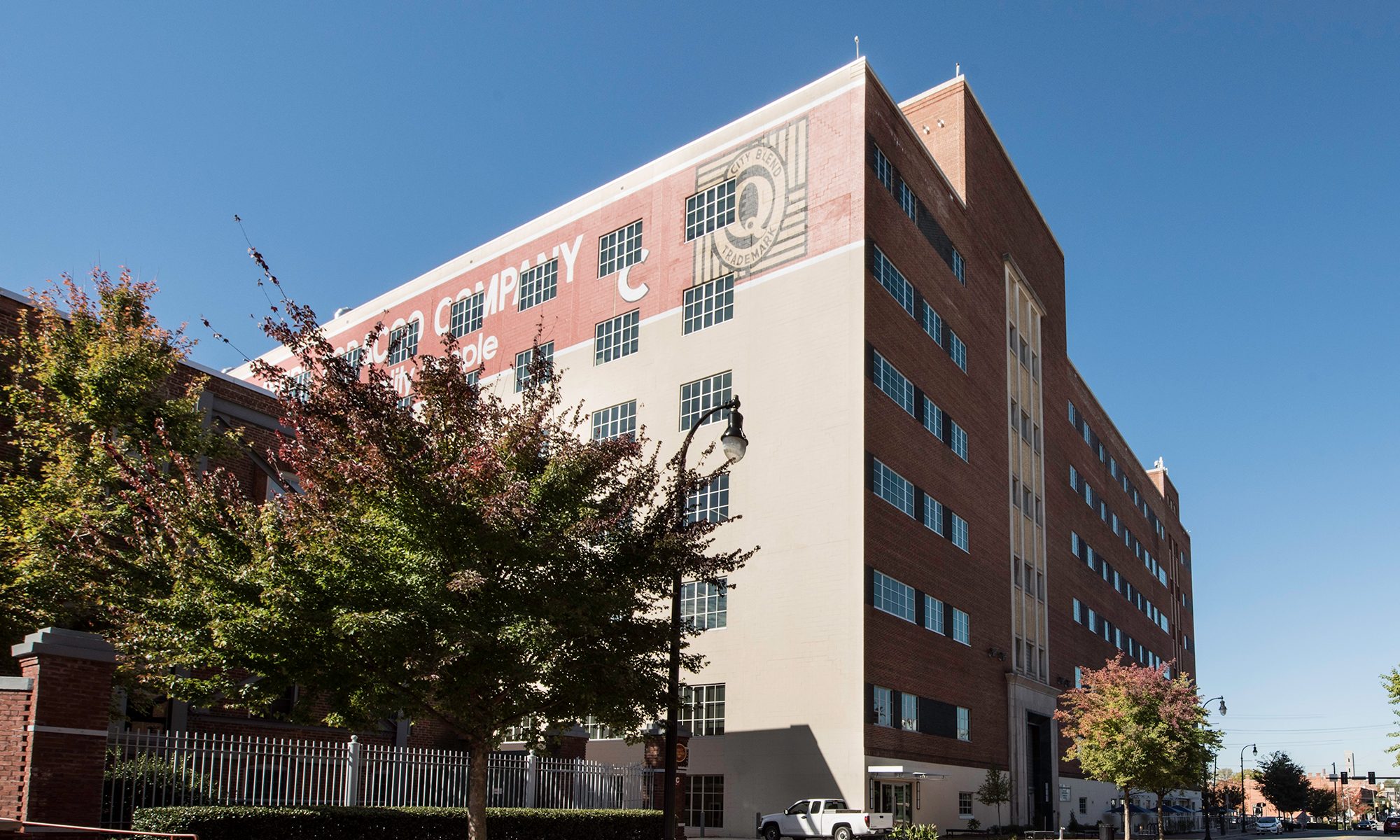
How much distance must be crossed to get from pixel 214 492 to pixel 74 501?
261 inches

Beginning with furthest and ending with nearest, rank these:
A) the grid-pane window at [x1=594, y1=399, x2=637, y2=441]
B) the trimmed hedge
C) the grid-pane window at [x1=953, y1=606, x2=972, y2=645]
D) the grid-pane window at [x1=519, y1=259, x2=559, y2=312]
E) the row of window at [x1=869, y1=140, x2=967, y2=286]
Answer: the grid-pane window at [x1=519, y1=259, x2=559, y2=312] → the grid-pane window at [x1=594, y1=399, x2=637, y2=441] → the grid-pane window at [x1=953, y1=606, x2=972, y2=645] → the row of window at [x1=869, y1=140, x2=967, y2=286] → the trimmed hedge

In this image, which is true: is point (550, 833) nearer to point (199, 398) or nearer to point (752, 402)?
point (199, 398)

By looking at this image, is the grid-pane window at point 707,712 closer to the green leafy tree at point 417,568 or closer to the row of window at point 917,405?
the row of window at point 917,405

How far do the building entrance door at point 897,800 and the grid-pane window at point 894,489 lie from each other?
34.0 ft

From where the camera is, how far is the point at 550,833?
26.6m

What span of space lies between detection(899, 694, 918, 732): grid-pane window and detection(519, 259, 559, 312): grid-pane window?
25229 mm

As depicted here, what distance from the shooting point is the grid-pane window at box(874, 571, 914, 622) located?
142ft

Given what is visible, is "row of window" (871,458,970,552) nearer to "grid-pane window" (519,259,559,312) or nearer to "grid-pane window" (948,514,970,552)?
"grid-pane window" (948,514,970,552)

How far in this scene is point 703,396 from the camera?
48219mm

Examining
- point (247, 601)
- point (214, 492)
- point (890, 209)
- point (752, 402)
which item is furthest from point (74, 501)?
point (890, 209)

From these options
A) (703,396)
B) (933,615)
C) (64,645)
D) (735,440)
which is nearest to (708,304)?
(703,396)

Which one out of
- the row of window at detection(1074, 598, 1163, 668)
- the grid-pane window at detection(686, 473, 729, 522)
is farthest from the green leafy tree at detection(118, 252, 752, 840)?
→ the row of window at detection(1074, 598, 1163, 668)

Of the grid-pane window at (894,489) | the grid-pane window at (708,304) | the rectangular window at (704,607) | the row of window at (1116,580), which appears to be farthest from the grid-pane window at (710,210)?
the row of window at (1116,580)

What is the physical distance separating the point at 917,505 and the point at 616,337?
15392 mm
